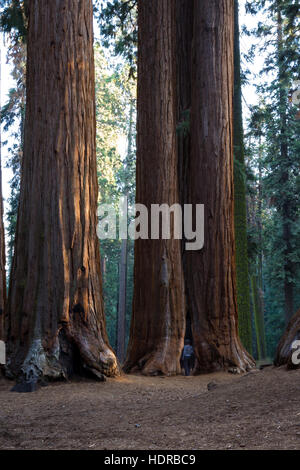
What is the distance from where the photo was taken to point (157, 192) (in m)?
10.6

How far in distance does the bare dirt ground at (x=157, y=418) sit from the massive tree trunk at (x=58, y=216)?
2.40 ft

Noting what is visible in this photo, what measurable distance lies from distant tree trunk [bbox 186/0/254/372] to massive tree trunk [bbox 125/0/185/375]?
45 cm

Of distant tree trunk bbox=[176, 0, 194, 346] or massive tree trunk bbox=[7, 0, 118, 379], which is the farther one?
distant tree trunk bbox=[176, 0, 194, 346]

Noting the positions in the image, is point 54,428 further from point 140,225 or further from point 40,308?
point 140,225

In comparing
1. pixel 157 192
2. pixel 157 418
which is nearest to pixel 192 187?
pixel 157 192

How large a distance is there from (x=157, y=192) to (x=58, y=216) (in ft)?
10.6

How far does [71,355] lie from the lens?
7.61 m

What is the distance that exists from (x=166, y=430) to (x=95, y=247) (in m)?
4.07

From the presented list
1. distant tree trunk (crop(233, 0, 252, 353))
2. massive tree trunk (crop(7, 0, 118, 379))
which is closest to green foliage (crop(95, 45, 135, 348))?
distant tree trunk (crop(233, 0, 252, 353))

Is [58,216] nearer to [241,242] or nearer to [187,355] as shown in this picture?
[187,355]

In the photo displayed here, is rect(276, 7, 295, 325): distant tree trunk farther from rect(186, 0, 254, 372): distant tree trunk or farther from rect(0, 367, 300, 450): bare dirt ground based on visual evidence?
rect(0, 367, 300, 450): bare dirt ground

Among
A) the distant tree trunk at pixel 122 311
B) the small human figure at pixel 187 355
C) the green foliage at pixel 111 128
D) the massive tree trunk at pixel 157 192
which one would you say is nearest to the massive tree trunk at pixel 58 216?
the massive tree trunk at pixel 157 192

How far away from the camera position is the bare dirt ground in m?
3.98

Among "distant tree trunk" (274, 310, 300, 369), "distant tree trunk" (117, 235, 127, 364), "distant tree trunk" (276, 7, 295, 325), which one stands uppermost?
"distant tree trunk" (276, 7, 295, 325)
